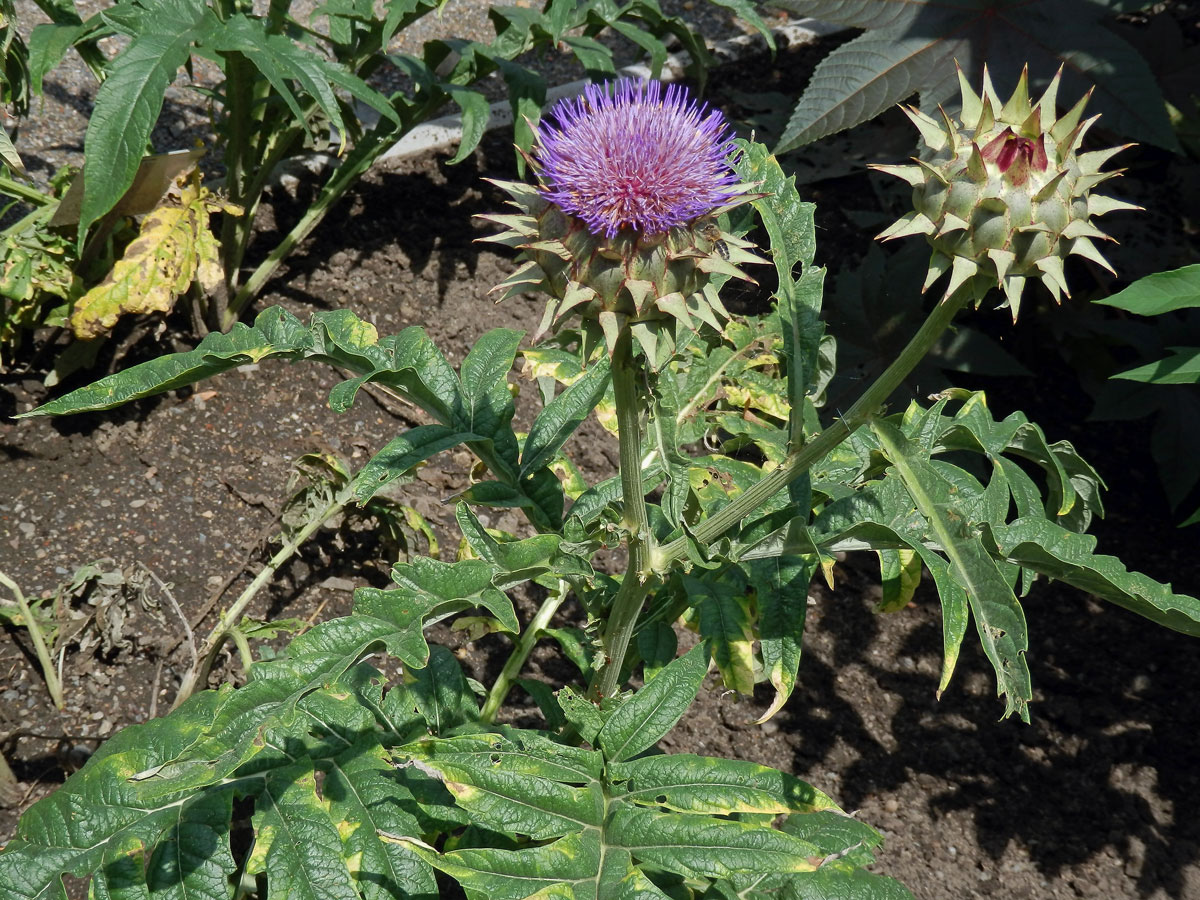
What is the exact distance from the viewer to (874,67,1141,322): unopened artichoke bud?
150 cm

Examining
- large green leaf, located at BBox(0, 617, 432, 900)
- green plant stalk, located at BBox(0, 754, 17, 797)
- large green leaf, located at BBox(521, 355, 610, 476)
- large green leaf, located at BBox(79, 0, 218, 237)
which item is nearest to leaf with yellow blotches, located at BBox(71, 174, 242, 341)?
large green leaf, located at BBox(79, 0, 218, 237)

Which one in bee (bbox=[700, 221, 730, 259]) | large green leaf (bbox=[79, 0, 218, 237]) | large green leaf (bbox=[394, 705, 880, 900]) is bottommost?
large green leaf (bbox=[394, 705, 880, 900])

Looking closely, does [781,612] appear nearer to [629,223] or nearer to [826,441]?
[826,441]

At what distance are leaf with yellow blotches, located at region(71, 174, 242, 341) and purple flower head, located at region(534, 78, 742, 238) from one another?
1.65 meters

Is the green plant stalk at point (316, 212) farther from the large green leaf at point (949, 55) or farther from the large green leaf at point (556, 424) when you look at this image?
the large green leaf at point (556, 424)

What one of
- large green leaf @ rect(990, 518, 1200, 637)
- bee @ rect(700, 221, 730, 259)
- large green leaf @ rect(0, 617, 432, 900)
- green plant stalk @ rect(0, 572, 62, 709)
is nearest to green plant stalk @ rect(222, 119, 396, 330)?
green plant stalk @ rect(0, 572, 62, 709)

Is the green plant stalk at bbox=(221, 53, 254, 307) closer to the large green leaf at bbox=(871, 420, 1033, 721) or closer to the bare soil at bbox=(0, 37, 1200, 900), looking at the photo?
the bare soil at bbox=(0, 37, 1200, 900)

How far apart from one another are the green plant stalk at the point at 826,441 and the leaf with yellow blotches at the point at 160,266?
5.78 ft

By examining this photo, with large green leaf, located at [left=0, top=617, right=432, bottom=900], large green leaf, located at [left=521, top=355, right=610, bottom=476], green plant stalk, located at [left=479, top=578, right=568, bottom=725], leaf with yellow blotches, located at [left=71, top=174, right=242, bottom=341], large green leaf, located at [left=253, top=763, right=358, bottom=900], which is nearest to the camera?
large green leaf, located at [left=0, top=617, right=432, bottom=900]

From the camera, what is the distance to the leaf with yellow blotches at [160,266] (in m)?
2.74

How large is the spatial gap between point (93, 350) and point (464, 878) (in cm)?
218

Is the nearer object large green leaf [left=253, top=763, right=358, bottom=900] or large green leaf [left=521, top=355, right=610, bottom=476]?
large green leaf [left=253, top=763, right=358, bottom=900]

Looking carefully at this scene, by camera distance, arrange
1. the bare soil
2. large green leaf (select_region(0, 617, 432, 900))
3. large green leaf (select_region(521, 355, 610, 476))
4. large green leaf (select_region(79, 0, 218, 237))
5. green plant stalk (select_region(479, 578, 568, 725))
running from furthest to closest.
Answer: the bare soil
large green leaf (select_region(79, 0, 218, 237))
green plant stalk (select_region(479, 578, 568, 725))
large green leaf (select_region(521, 355, 610, 476))
large green leaf (select_region(0, 617, 432, 900))

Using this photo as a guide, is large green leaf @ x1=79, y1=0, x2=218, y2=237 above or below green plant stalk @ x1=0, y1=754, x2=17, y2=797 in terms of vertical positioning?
above
